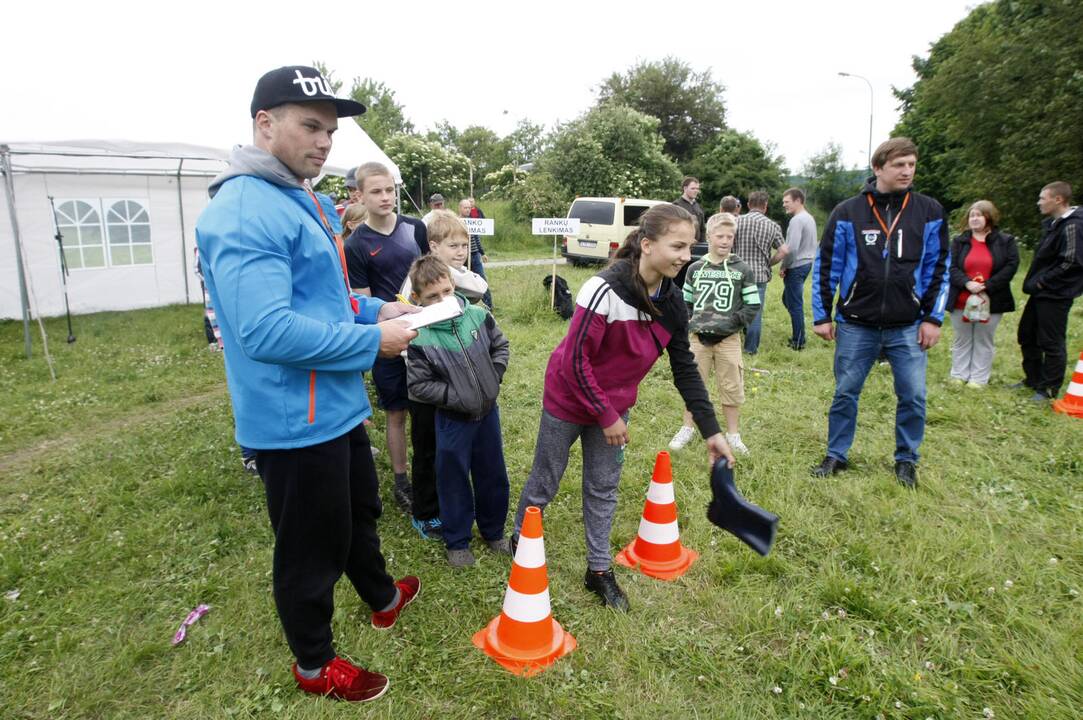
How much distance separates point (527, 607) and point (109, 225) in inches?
445

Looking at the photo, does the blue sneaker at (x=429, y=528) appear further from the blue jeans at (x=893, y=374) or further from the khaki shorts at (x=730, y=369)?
the blue jeans at (x=893, y=374)

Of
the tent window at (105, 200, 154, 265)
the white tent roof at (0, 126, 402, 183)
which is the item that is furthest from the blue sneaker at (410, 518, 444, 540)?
the tent window at (105, 200, 154, 265)

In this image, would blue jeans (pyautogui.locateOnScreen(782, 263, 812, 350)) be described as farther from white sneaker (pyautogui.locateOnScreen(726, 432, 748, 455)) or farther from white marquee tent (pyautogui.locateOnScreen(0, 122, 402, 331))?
white marquee tent (pyautogui.locateOnScreen(0, 122, 402, 331))

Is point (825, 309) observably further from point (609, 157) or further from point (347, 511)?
point (609, 157)

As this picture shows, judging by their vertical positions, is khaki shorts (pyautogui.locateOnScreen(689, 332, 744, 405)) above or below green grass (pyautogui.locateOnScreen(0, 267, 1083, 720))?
above

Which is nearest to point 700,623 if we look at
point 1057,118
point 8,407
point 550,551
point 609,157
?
point 550,551

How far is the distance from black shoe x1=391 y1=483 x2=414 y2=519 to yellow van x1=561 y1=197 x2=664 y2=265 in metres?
13.1

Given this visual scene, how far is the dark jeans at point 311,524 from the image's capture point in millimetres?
1994

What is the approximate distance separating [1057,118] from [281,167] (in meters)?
24.1

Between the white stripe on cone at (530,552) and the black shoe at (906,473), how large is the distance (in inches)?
111

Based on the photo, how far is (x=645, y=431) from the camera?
506 centimetres

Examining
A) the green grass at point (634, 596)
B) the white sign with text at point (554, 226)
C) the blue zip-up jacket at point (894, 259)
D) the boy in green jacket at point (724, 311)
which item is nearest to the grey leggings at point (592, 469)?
the green grass at point (634, 596)

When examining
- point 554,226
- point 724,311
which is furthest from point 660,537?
point 554,226

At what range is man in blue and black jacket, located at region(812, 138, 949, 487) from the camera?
3.81m
